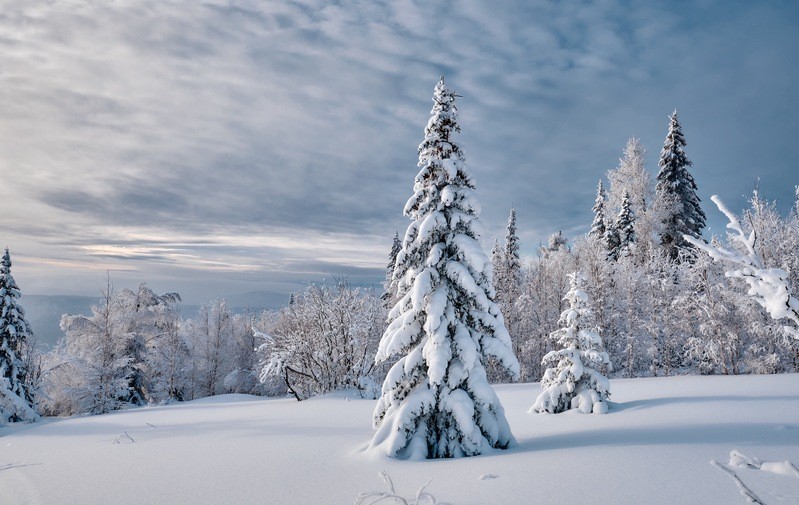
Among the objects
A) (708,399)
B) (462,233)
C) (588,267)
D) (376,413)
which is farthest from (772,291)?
(588,267)

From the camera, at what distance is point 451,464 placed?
6789 mm

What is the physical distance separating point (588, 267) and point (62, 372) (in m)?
42.5

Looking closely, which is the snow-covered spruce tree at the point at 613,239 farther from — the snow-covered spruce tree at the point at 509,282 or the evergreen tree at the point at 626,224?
the snow-covered spruce tree at the point at 509,282

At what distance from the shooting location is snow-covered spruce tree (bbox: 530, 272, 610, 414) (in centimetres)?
1299

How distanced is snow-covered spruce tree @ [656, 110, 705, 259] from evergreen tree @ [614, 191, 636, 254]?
2.56 m

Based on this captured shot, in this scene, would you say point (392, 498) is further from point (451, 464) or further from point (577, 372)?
point (577, 372)

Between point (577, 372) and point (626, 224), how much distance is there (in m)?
32.5

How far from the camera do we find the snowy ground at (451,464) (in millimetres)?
4969

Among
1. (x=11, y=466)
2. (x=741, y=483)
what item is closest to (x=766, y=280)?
(x=741, y=483)

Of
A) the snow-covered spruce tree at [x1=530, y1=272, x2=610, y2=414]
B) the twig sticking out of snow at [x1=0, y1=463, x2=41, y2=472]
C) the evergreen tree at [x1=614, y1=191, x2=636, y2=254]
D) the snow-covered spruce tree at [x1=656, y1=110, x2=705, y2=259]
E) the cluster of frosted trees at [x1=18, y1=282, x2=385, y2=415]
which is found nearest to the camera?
the twig sticking out of snow at [x1=0, y1=463, x2=41, y2=472]

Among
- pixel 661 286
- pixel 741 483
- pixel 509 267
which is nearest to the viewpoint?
pixel 741 483

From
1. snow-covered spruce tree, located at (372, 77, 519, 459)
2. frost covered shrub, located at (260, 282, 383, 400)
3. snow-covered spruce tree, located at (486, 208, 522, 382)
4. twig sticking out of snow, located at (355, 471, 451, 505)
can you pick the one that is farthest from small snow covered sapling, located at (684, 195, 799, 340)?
snow-covered spruce tree, located at (486, 208, 522, 382)

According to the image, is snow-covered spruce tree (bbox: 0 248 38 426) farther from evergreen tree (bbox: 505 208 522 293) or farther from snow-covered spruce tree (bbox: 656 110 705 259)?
snow-covered spruce tree (bbox: 656 110 705 259)

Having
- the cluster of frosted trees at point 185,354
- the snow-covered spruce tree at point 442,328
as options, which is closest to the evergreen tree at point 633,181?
the cluster of frosted trees at point 185,354
